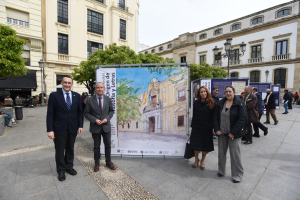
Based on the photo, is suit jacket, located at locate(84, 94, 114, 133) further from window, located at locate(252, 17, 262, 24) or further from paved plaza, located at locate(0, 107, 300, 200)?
window, located at locate(252, 17, 262, 24)

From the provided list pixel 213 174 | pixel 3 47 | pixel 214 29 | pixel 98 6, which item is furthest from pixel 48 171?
pixel 214 29

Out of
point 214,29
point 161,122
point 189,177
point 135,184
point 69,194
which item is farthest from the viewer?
point 214,29

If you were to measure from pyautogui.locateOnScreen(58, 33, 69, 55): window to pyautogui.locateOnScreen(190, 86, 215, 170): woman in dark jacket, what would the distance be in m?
20.3

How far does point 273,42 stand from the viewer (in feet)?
76.2

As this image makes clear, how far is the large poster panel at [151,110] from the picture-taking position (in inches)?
146

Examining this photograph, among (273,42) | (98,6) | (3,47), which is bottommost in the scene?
(3,47)

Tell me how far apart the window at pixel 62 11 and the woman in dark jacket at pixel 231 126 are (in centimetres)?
2185

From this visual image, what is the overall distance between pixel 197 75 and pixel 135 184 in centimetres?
1885

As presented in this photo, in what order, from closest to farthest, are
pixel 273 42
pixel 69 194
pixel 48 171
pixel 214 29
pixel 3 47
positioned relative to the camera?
pixel 69 194, pixel 48 171, pixel 3 47, pixel 273 42, pixel 214 29

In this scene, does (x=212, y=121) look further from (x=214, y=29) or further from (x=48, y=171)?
(x=214, y=29)

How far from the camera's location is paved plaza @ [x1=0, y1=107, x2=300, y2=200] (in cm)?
253

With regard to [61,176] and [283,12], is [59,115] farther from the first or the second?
[283,12]

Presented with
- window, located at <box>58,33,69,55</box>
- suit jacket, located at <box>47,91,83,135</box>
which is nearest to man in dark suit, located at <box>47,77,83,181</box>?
suit jacket, located at <box>47,91,83,135</box>

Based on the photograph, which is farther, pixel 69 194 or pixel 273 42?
pixel 273 42
